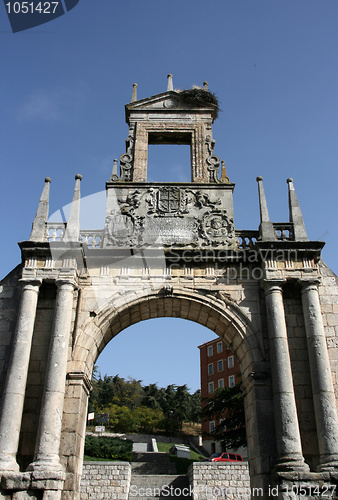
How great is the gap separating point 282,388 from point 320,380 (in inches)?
32.2

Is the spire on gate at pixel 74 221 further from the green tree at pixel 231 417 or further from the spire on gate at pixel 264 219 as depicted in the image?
the green tree at pixel 231 417

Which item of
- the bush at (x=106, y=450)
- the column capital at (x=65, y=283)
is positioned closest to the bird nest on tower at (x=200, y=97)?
the column capital at (x=65, y=283)

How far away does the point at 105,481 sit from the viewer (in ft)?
56.0

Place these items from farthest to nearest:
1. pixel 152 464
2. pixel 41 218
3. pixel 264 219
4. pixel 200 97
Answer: pixel 152 464 < pixel 200 97 < pixel 264 219 < pixel 41 218

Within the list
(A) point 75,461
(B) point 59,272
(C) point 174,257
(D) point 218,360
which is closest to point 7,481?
(A) point 75,461

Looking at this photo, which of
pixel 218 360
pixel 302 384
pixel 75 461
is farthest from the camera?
pixel 218 360

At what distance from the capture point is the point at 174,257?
11.2 m

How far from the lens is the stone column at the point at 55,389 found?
8.52 metres

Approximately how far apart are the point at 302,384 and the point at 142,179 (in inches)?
276

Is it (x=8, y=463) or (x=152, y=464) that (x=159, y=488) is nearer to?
(x=152, y=464)

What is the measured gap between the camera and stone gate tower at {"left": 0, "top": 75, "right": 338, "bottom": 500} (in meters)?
8.81

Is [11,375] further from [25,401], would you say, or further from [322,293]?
[322,293]

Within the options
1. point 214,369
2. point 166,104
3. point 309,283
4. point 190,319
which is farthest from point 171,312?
point 214,369

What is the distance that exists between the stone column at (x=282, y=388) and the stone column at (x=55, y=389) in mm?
4395
